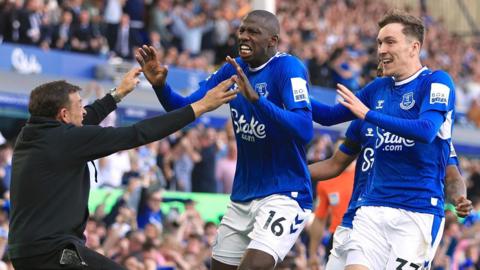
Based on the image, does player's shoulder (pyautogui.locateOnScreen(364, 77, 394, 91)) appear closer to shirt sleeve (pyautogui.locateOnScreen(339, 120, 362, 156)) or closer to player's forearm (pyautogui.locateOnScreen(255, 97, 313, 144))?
shirt sleeve (pyautogui.locateOnScreen(339, 120, 362, 156))

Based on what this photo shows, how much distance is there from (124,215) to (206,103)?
6559 mm

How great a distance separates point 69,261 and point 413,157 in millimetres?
2603

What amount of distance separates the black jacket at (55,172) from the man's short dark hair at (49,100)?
0.06 m

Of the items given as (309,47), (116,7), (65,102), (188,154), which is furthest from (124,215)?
(309,47)

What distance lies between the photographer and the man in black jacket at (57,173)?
25.2 feet

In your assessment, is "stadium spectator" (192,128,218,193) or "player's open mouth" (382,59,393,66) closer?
"player's open mouth" (382,59,393,66)

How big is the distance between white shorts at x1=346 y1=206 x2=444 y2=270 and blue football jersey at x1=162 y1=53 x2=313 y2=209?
582 mm

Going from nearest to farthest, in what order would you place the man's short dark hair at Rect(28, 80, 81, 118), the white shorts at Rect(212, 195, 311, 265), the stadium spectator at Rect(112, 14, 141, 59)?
the man's short dark hair at Rect(28, 80, 81, 118)
the white shorts at Rect(212, 195, 311, 265)
the stadium spectator at Rect(112, 14, 141, 59)

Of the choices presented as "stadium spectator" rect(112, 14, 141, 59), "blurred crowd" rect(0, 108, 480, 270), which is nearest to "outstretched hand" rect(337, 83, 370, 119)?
"blurred crowd" rect(0, 108, 480, 270)

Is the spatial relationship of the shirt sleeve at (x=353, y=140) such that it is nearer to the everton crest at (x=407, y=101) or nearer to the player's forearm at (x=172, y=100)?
the everton crest at (x=407, y=101)

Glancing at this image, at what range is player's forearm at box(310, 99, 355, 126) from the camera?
8.92 m

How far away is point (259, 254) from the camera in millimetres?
8367

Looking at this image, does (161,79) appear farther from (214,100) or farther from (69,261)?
(69,261)

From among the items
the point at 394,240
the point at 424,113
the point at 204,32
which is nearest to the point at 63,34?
Result: the point at 204,32
